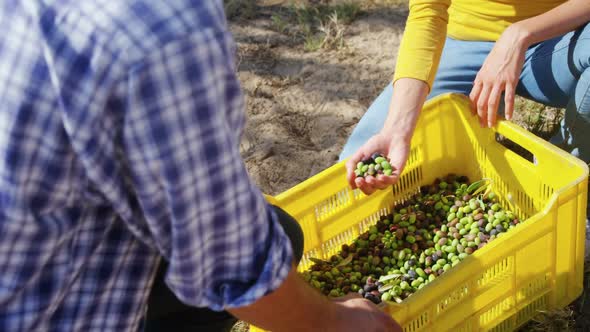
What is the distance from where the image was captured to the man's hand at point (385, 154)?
2045 mm

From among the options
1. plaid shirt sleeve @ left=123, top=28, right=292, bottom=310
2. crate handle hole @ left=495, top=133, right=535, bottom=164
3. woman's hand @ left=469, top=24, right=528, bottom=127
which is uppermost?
plaid shirt sleeve @ left=123, top=28, right=292, bottom=310

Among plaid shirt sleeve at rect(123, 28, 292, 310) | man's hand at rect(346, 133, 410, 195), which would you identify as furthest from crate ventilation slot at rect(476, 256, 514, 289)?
plaid shirt sleeve at rect(123, 28, 292, 310)

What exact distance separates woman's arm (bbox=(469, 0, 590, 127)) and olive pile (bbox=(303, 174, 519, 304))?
29 centimetres

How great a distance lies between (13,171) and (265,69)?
7.84ft

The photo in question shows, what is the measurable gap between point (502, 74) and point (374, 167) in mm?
440

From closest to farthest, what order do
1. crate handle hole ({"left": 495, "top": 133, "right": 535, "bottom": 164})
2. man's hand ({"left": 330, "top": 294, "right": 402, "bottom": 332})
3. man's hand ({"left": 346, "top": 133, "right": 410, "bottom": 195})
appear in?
man's hand ({"left": 330, "top": 294, "right": 402, "bottom": 332}) → man's hand ({"left": 346, "top": 133, "right": 410, "bottom": 195}) → crate handle hole ({"left": 495, "top": 133, "right": 535, "bottom": 164})

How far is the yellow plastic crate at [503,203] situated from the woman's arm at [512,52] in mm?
78

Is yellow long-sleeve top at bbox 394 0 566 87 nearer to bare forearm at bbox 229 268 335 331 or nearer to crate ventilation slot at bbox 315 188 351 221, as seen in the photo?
crate ventilation slot at bbox 315 188 351 221

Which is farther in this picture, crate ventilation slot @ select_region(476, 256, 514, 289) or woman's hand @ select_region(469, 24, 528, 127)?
woman's hand @ select_region(469, 24, 528, 127)

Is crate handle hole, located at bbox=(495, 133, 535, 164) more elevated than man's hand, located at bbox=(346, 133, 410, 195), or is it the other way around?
man's hand, located at bbox=(346, 133, 410, 195)

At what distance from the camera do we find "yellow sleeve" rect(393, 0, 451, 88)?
227 cm

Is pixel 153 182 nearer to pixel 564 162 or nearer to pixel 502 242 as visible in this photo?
pixel 502 242

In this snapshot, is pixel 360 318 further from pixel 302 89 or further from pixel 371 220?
pixel 302 89

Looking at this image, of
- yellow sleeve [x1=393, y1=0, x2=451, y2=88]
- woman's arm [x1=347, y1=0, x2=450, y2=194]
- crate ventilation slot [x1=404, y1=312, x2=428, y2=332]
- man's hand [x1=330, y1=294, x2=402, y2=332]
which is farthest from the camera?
yellow sleeve [x1=393, y1=0, x2=451, y2=88]
